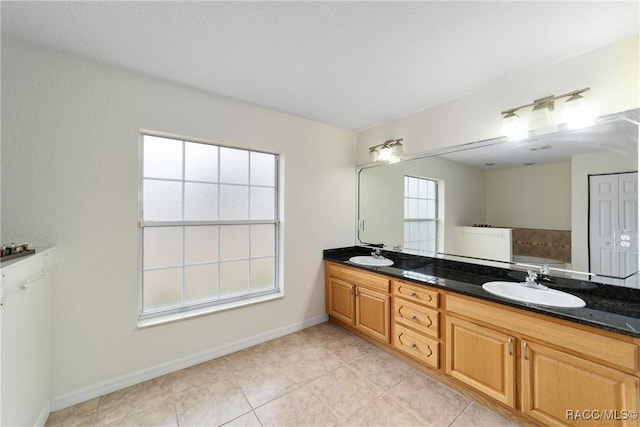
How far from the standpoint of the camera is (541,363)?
56.9 inches

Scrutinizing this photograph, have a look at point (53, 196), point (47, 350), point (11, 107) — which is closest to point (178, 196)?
point (53, 196)

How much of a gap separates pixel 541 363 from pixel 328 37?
2.30m

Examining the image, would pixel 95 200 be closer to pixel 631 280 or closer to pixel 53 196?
pixel 53 196

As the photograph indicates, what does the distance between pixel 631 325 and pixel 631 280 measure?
0.51m

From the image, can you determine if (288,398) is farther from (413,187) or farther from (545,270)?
(413,187)

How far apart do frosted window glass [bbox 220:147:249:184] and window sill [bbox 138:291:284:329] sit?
3.90 feet

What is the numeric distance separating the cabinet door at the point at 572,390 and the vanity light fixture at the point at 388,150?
194 cm

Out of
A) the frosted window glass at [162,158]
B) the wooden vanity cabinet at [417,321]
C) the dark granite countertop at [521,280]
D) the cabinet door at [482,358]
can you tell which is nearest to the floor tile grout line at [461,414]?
the cabinet door at [482,358]

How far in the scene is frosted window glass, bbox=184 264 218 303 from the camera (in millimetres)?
2238

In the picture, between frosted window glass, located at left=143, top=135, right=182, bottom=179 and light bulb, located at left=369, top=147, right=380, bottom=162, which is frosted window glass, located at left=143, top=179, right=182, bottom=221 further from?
light bulb, located at left=369, top=147, right=380, bottom=162

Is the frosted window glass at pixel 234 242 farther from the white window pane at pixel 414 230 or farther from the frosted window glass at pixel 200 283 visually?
the white window pane at pixel 414 230

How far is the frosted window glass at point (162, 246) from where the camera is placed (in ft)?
6.73

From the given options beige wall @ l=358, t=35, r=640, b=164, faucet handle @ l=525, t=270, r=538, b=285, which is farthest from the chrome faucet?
beige wall @ l=358, t=35, r=640, b=164

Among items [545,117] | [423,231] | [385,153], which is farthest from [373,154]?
[545,117]
